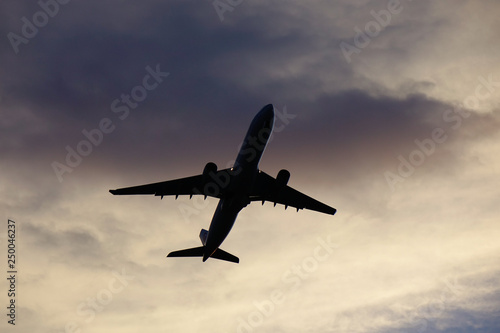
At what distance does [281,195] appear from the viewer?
7662 cm

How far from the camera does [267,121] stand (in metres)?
63.2

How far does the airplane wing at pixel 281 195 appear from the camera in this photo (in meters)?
71.8

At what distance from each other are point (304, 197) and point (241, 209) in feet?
34.9

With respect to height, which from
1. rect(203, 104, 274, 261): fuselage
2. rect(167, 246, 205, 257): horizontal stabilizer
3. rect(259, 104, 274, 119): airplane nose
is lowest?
rect(167, 246, 205, 257): horizontal stabilizer

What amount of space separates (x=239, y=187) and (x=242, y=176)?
69.9 inches

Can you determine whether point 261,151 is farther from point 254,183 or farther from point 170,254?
point 170,254

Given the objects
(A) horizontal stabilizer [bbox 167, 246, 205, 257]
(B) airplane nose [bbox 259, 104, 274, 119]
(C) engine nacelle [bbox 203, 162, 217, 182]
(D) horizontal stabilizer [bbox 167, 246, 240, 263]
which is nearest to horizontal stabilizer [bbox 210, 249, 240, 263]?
(D) horizontal stabilizer [bbox 167, 246, 240, 263]

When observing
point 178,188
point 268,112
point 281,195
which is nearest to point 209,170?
point 178,188

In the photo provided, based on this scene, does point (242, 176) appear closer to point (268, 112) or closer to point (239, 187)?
point (239, 187)

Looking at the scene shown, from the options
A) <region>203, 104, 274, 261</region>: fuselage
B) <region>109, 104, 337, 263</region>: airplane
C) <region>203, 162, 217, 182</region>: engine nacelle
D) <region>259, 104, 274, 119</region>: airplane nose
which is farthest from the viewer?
<region>203, 162, 217, 182</region>: engine nacelle

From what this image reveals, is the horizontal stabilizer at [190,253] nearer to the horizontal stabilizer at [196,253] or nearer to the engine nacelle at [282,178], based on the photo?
the horizontal stabilizer at [196,253]

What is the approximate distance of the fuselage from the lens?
63625mm

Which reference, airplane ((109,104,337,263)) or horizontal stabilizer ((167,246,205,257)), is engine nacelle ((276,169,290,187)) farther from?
horizontal stabilizer ((167,246,205,257))

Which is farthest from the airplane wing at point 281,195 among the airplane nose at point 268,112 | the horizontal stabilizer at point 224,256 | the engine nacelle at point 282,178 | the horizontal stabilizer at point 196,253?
the horizontal stabilizer at point 196,253
